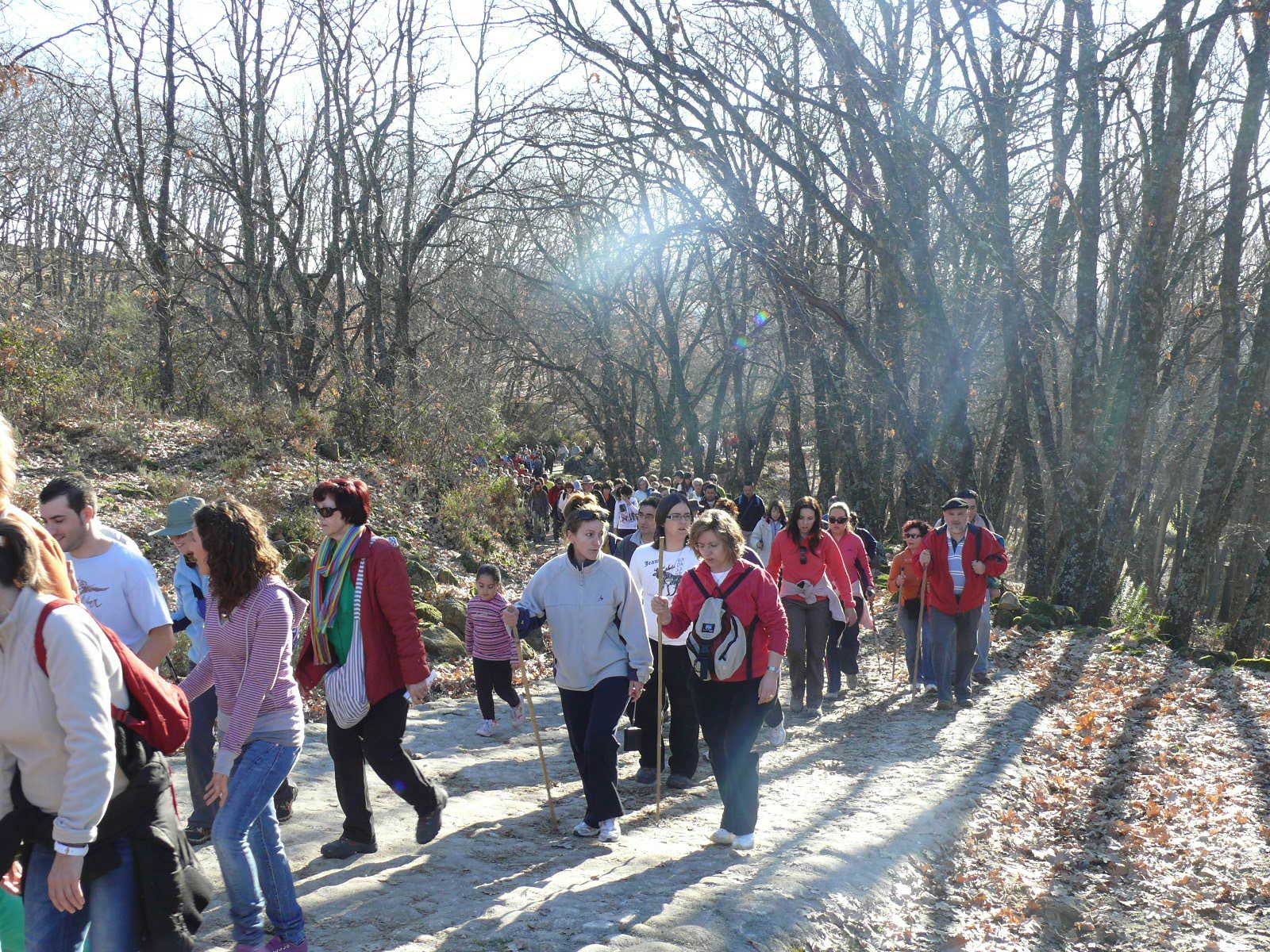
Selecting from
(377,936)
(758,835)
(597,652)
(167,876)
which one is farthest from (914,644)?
(167,876)

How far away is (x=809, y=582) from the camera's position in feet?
31.4

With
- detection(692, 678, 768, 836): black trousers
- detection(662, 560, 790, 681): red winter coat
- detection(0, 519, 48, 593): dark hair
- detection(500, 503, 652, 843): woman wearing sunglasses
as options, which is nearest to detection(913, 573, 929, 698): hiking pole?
detection(662, 560, 790, 681): red winter coat

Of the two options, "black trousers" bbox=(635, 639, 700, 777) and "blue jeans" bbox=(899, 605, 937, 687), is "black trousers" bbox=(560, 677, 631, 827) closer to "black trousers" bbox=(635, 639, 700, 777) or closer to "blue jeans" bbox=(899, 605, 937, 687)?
"black trousers" bbox=(635, 639, 700, 777)

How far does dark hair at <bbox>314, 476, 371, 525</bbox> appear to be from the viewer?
5008 millimetres

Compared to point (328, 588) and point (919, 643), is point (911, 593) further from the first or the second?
point (328, 588)

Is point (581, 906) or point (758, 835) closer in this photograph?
point (581, 906)

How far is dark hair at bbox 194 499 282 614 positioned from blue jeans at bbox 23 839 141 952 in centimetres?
131

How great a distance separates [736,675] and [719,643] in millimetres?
203

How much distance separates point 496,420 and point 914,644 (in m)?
15.0

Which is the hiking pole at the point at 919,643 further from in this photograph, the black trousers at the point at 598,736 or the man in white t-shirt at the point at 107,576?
the man in white t-shirt at the point at 107,576

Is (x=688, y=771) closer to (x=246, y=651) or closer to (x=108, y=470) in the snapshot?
(x=246, y=651)

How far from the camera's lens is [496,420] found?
80.3ft

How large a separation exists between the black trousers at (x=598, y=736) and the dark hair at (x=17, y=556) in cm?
346

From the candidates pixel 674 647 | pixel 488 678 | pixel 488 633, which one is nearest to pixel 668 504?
pixel 674 647
